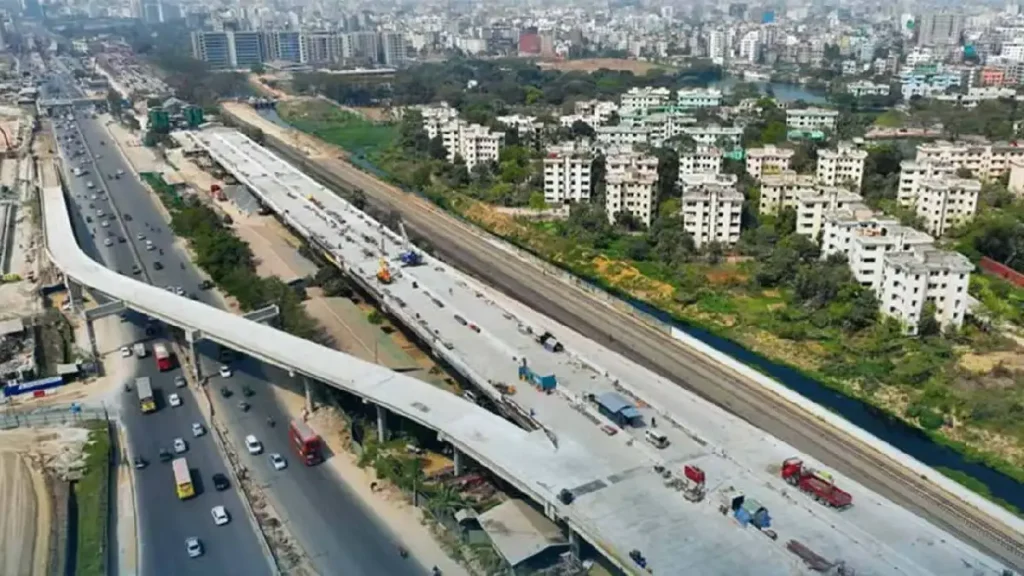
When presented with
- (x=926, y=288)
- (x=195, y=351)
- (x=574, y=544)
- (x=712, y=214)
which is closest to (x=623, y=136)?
(x=712, y=214)

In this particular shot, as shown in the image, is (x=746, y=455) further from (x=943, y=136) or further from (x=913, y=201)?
(x=943, y=136)

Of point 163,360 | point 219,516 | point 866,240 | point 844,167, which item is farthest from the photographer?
point 844,167

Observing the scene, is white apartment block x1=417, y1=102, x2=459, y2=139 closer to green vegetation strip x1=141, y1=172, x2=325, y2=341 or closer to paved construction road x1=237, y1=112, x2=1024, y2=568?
paved construction road x1=237, y1=112, x2=1024, y2=568

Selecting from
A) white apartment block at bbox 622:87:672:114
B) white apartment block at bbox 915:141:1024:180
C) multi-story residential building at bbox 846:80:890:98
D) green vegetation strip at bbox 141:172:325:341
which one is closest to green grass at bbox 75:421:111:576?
green vegetation strip at bbox 141:172:325:341

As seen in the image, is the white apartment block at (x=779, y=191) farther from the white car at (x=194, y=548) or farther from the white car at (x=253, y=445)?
the white car at (x=194, y=548)

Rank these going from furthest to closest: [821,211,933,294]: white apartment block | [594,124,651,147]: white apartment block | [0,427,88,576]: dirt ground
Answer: [594,124,651,147]: white apartment block, [821,211,933,294]: white apartment block, [0,427,88,576]: dirt ground

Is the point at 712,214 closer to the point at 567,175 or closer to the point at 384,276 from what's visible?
the point at 567,175

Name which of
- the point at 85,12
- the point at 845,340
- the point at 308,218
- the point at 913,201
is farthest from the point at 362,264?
the point at 85,12
